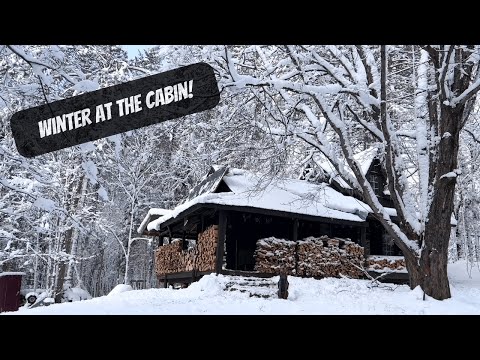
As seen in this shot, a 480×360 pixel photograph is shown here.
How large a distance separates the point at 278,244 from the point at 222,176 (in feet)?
11.2

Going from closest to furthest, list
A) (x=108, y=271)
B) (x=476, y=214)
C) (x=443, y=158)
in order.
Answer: (x=443, y=158) → (x=476, y=214) → (x=108, y=271)

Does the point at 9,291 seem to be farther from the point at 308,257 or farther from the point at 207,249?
the point at 308,257

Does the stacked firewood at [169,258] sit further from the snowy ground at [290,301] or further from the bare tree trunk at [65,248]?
the bare tree trunk at [65,248]

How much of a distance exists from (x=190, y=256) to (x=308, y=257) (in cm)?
494

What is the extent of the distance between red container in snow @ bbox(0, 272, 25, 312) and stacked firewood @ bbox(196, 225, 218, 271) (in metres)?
7.86

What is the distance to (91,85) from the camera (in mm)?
4633

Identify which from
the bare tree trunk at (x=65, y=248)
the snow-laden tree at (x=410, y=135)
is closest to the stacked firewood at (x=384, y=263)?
the snow-laden tree at (x=410, y=135)

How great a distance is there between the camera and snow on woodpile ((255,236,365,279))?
16.5 m

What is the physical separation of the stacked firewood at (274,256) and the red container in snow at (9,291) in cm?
1032

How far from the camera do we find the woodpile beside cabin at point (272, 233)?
627 inches

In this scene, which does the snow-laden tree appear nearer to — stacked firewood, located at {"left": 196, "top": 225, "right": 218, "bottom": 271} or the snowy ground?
the snowy ground

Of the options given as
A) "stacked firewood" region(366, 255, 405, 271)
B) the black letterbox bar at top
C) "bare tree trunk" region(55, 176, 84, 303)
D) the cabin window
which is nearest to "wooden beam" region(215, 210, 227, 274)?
"stacked firewood" region(366, 255, 405, 271)
